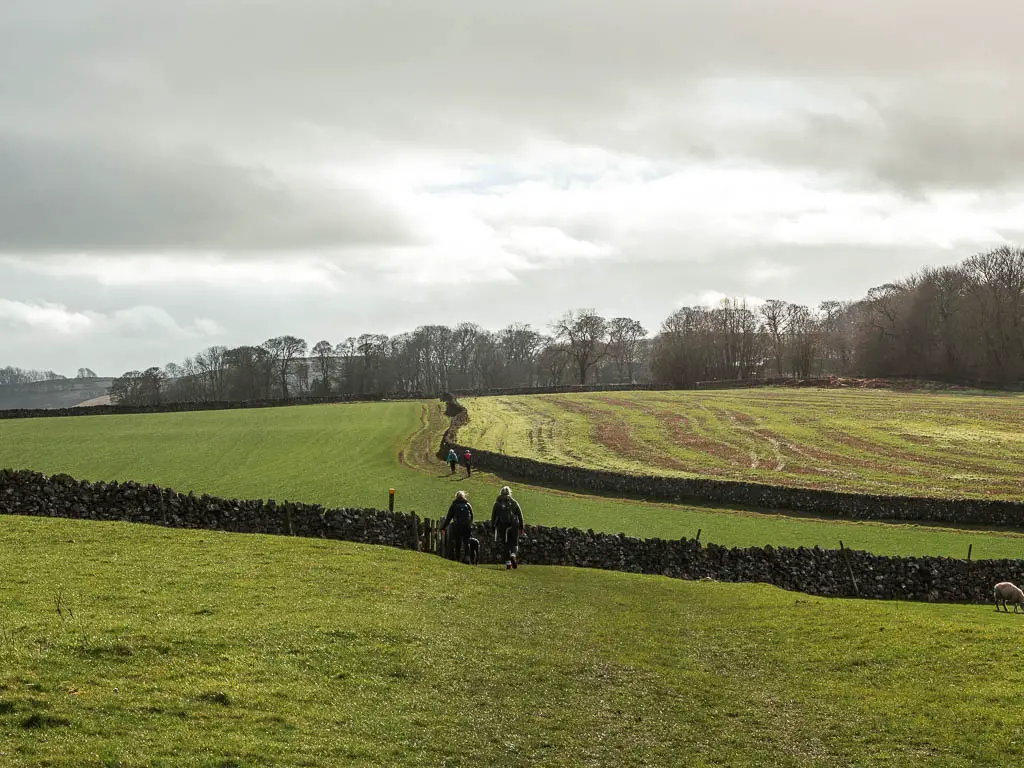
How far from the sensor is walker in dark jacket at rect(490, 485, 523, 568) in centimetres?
2431

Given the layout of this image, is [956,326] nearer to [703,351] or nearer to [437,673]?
[703,351]

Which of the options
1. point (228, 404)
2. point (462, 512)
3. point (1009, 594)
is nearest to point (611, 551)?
point (462, 512)

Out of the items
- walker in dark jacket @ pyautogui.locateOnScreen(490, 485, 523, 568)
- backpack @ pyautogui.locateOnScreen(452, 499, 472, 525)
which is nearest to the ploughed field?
walker in dark jacket @ pyautogui.locateOnScreen(490, 485, 523, 568)

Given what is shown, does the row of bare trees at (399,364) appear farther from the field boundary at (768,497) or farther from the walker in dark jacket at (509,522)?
the walker in dark jacket at (509,522)

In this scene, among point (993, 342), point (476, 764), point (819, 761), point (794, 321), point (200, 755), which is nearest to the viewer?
point (200, 755)

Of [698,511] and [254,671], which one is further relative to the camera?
[698,511]

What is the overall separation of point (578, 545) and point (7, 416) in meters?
84.8

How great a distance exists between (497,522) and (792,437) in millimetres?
52583

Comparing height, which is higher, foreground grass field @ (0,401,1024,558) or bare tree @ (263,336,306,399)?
bare tree @ (263,336,306,399)

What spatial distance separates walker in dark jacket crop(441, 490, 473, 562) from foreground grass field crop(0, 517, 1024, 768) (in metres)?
4.24

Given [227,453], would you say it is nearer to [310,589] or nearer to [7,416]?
[7,416]

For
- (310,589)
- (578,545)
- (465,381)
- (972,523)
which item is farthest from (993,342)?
(310,589)

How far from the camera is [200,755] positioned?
30.0 ft

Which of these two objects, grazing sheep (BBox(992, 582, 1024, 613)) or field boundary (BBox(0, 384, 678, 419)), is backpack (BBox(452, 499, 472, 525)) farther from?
field boundary (BBox(0, 384, 678, 419))
